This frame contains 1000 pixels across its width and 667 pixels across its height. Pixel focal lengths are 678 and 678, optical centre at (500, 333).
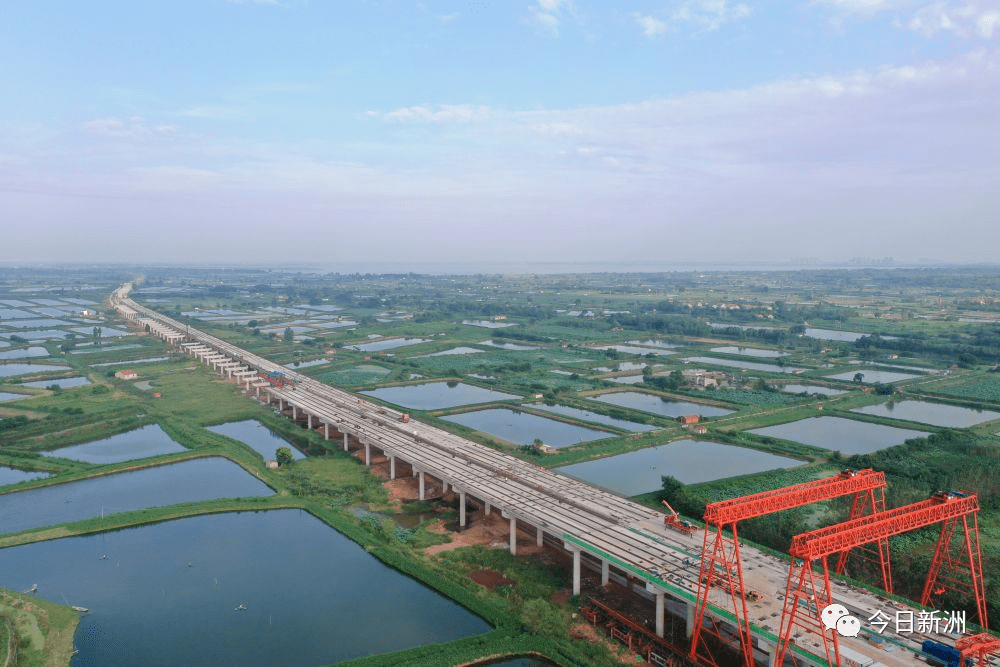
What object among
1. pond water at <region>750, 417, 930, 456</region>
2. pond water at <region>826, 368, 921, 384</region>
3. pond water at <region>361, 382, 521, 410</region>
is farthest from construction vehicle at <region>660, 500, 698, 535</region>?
pond water at <region>826, 368, 921, 384</region>

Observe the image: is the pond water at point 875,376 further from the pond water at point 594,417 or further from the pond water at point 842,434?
the pond water at point 594,417

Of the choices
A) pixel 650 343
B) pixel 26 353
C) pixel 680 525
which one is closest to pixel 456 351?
pixel 650 343

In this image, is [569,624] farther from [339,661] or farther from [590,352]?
[590,352]

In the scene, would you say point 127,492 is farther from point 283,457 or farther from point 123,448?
point 123,448

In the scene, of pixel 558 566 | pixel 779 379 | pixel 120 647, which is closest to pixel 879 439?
pixel 779 379

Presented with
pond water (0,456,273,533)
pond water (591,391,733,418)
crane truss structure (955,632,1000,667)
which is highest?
crane truss structure (955,632,1000,667)

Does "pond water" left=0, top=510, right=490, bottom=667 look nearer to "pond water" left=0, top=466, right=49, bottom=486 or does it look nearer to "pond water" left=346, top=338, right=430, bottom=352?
"pond water" left=0, top=466, right=49, bottom=486
